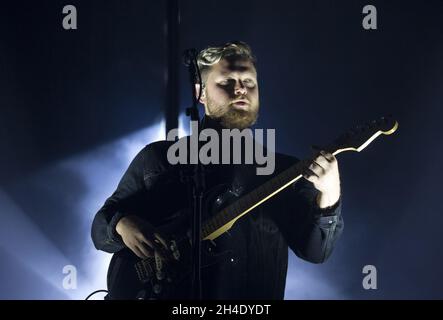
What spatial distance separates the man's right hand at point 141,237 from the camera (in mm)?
2230

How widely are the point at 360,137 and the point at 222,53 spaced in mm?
691

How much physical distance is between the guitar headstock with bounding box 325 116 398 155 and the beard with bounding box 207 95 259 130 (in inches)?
16.1

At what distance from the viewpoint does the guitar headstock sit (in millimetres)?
2246

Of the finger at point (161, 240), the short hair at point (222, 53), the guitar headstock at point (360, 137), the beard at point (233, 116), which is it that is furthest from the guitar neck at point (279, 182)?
the short hair at point (222, 53)

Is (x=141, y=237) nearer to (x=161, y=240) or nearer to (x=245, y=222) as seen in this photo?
(x=161, y=240)

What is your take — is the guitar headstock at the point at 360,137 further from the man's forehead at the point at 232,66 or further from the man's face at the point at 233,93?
the man's forehead at the point at 232,66

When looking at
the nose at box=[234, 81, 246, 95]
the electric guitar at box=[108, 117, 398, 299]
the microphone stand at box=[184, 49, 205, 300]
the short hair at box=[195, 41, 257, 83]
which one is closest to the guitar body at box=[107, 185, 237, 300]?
the electric guitar at box=[108, 117, 398, 299]

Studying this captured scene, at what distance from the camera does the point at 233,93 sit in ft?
8.29

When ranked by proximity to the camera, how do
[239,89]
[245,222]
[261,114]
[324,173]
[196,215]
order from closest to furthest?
[196,215] < [324,173] < [245,222] < [239,89] < [261,114]

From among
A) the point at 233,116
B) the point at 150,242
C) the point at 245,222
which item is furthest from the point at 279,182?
the point at 150,242

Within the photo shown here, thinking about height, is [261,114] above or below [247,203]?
above

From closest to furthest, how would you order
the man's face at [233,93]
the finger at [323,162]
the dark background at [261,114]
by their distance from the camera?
1. the finger at [323,162]
2. the man's face at [233,93]
3. the dark background at [261,114]

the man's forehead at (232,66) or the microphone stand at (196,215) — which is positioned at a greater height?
the man's forehead at (232,66)

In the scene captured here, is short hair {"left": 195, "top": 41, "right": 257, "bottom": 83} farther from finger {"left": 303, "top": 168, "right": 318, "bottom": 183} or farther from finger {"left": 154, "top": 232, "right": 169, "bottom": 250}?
finger {"left": 154, "top": 232, "right": 169, "bottom": 250}
